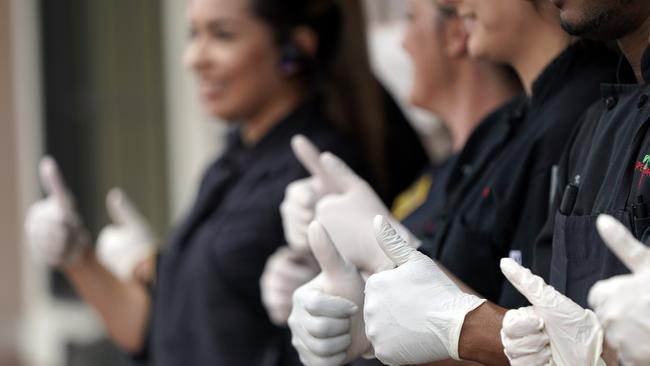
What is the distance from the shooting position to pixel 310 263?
6.90ft

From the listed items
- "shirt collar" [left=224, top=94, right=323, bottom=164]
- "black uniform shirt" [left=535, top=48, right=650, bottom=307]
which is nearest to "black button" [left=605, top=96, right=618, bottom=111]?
"black uniform shirt" [left=535, top=48, right=650, bottom=307]

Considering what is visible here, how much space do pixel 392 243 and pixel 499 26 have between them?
45cm

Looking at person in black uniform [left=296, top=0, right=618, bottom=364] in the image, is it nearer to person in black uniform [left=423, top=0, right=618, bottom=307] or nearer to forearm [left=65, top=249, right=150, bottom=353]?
person in black uniform [left=423, top=0, right=618, bottom=307]

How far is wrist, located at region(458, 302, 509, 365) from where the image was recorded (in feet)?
4.18

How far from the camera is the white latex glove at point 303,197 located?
1.91 metres

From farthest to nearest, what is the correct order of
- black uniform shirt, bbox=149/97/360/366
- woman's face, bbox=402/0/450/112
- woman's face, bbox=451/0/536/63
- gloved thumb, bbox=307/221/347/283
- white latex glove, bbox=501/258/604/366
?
1. black uniform shirt, bbox=149/97/360/366
2. woman's face, bbox=402/0/450/112
3. woman's face, bbox=451/0/536/63
4. gloved thumb, bbox=307/221/347/283
5. white latex glove, bbox=501/258/604/366

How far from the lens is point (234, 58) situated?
2443mm

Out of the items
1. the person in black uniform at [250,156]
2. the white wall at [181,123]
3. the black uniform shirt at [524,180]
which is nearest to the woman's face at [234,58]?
the person in black uniform at [250,156]

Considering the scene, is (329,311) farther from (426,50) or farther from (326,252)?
(426,50)

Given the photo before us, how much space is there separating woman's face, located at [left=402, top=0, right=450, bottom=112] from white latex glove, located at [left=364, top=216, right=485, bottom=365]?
0.87 m

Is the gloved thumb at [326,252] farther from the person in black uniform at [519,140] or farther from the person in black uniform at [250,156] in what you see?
the person in black uniform at [250,156]

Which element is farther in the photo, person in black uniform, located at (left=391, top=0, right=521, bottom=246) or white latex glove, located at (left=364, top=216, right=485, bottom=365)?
person in black uniform, located at (left=391, top=0, right=521, bottom=246)

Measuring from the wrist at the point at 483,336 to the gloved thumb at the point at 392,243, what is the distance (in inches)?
4.0

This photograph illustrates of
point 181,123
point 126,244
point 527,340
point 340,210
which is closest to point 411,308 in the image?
point 527,340
